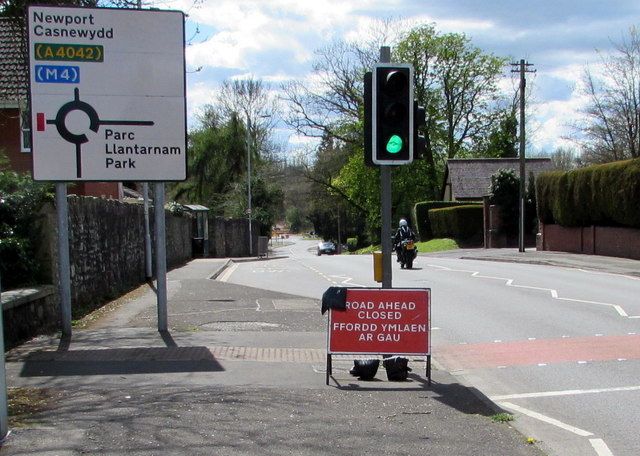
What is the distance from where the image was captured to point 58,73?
9.42m

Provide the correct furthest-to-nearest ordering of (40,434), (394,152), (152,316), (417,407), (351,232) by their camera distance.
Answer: (351,232), (152,316), (394,152), (417,407), (40,434)

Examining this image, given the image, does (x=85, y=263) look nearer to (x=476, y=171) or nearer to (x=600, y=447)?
(x=600, y=447)

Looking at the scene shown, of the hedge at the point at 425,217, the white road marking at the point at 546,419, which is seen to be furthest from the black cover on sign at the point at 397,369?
the hedge at the point at 425,217

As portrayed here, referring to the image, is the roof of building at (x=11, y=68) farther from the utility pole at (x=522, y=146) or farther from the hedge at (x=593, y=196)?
the utility pole at (x=522, y=146)

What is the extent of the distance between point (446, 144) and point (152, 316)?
4950 cm

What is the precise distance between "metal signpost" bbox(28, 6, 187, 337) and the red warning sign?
3600 millimetres

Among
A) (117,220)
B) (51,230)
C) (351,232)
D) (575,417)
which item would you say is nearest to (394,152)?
(575,417)

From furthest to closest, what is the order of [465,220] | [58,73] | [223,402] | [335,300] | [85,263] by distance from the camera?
[465,220] → [85,263] → [58,73] → [335,300] → [223,402]

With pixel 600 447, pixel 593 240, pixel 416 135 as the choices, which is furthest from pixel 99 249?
pixel 593 240

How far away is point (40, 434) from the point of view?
16.7 ft

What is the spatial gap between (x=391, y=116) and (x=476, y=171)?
157 ft

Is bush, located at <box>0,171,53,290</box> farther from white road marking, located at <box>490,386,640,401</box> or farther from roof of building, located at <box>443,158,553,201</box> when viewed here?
roof of building, located at <box>443,158,553,201</box>

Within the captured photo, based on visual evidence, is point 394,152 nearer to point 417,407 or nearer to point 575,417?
point 417,407

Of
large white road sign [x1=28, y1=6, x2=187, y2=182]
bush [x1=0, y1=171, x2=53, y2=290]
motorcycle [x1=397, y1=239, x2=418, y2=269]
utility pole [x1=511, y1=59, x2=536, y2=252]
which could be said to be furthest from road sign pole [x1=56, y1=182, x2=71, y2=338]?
utility pole [x1=511, y1=59, x2=536, y2=252]
